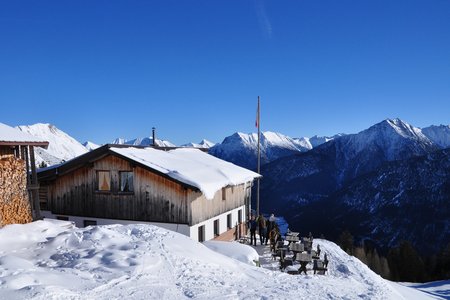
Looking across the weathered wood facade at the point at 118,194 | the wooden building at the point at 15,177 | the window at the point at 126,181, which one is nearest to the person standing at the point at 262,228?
the weathered wood facade at the point at 118,194

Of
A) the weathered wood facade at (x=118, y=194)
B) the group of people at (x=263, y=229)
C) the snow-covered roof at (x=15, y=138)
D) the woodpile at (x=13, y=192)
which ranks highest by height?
the snow-covered roof at (x=15, y=138)

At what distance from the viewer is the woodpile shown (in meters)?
11.9

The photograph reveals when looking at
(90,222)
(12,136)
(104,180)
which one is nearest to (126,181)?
(104,180)

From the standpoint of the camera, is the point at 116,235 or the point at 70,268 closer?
the point at 70,268

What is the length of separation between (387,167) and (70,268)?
195 meters

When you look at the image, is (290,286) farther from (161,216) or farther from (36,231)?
(161,216)

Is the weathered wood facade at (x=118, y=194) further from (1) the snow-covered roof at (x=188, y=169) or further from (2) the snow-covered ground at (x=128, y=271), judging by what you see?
(2) the snow-covered ground at (x=128, y=271)

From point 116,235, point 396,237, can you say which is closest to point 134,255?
point 116,235

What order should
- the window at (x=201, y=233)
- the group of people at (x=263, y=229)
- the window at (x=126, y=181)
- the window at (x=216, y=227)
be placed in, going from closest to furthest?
the window at (x=126, y=181), the window at (x=201, y=233), the window at (x=216, y=227), the group of people at (x=263, y=229)

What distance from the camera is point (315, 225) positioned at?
15175 cm

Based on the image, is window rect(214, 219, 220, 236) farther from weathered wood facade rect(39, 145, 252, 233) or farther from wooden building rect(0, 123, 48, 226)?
wooden building rect(0, 123, 48, 226)

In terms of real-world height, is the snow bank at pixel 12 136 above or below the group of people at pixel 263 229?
above

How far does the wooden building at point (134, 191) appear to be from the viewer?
2002 cm

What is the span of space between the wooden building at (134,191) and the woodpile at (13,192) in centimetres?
778
